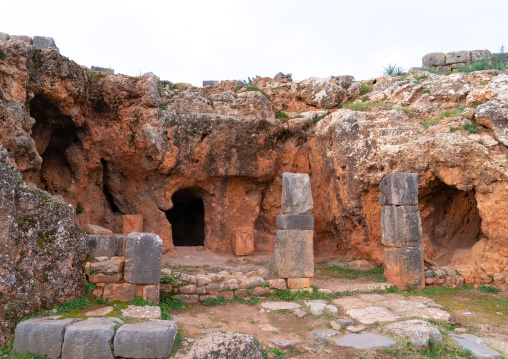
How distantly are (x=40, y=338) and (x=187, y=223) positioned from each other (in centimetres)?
1167

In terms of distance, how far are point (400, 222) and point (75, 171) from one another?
9344 mm

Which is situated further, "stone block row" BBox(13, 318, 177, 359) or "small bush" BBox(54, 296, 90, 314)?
"small bush" BBox(54, 296, 90, 314)

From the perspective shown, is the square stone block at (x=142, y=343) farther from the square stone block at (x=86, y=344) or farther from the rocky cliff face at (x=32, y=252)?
the rocky cliff face at (x=32, y=252)

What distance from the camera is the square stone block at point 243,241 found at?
1221 centimetres

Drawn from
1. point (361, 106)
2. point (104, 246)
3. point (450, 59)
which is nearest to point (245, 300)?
point (104, 246)

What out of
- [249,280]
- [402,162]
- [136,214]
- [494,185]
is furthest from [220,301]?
[494,185]

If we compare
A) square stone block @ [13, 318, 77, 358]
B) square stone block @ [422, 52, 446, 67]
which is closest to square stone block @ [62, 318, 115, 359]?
A: square stone block @ [13, 318, 77, 358]

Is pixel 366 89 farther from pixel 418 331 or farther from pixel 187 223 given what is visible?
pixel 418 331

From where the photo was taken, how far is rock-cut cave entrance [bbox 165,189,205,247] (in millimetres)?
15908

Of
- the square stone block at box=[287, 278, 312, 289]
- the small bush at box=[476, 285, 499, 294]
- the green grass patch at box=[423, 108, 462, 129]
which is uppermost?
the green grass patch at box=[423, 108, 462, 129]

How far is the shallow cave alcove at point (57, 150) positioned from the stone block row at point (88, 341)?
705cm

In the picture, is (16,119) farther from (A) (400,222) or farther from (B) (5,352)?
(A) (400,222)

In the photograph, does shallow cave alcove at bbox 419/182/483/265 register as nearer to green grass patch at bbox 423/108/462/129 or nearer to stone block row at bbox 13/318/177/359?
green grass patch at bbox 423/108/462/129

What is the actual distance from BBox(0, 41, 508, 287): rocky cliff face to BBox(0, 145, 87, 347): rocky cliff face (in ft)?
11.3
